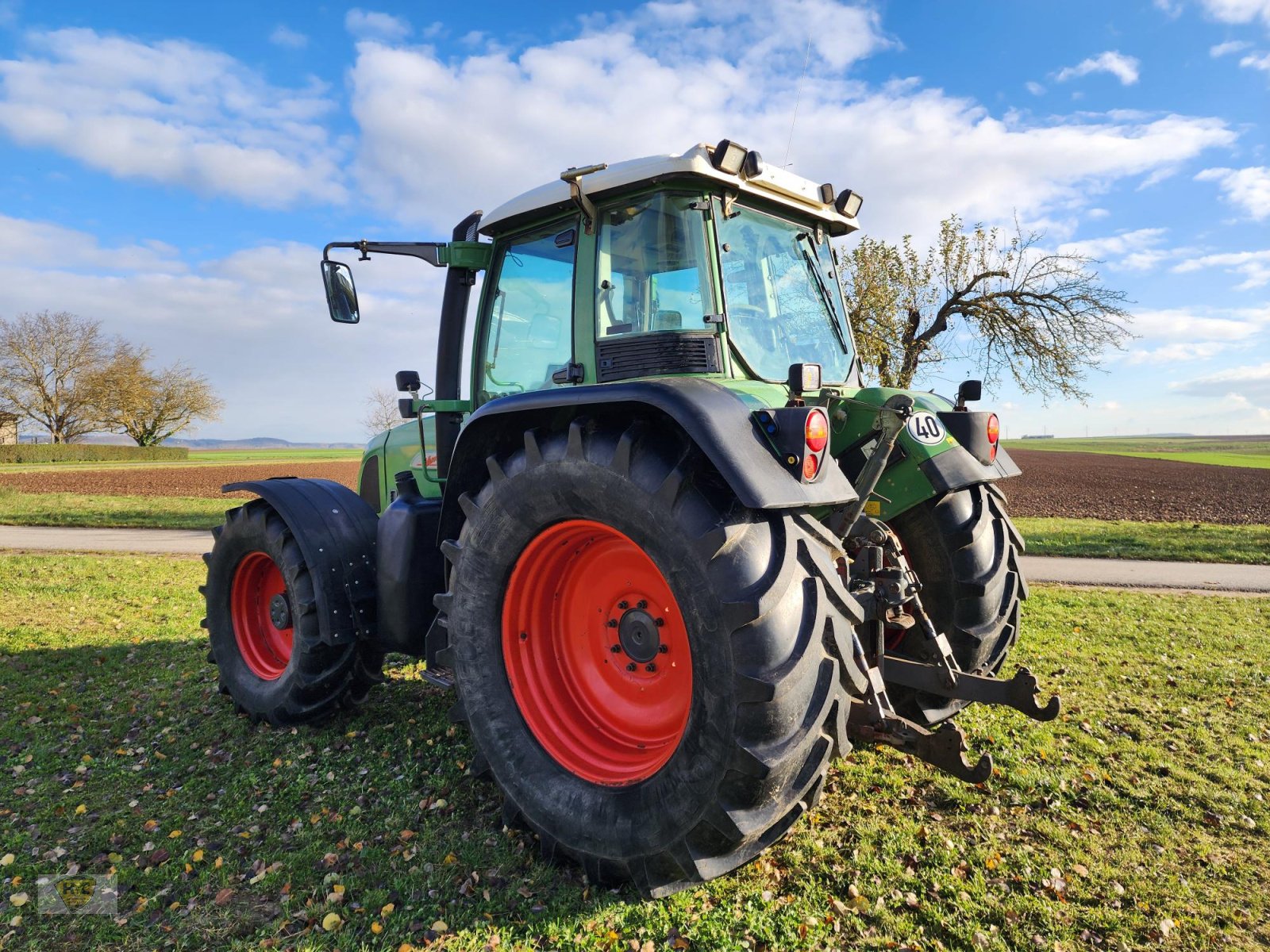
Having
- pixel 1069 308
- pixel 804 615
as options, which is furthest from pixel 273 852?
pixel 1069 308

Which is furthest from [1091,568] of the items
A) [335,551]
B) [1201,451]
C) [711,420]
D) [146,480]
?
[1201,451]

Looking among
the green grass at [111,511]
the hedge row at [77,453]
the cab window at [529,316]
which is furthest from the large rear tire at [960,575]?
the hedge row at [77,453]

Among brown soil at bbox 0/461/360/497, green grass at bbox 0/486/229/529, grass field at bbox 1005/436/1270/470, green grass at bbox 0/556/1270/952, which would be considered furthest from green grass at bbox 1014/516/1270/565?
grass field at bbox 1005/436/1270/470

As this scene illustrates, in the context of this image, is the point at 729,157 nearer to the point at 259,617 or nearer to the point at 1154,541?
the point at 259,617

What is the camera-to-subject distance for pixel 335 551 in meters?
3.83

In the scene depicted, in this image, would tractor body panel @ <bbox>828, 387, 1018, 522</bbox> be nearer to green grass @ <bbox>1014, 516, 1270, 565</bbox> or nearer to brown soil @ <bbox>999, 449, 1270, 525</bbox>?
green grass @ <bbox>1014, 516, 1270, 565</bbox>

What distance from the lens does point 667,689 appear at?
2.79 metres

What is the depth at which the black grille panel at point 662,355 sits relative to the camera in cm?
289

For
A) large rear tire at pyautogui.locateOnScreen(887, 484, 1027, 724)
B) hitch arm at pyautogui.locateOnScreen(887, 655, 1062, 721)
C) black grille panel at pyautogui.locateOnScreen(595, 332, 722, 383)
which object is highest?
black grille panel at pyautogui.locateOnScreen(595, 332, 722, 383)

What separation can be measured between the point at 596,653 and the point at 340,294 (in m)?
2.30

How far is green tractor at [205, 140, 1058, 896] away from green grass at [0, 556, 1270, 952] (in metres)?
0.29

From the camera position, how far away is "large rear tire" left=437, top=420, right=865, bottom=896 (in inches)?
85.7

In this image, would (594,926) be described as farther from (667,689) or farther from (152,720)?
(152,720)

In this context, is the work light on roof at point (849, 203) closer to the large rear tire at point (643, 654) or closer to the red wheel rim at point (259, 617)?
the large rear tire at point (643, 654)
